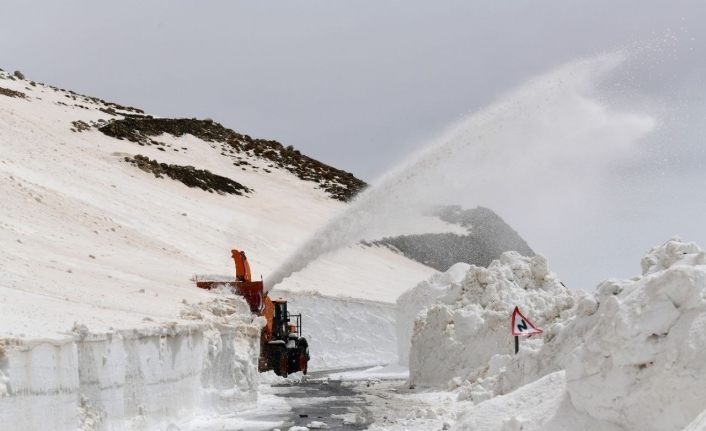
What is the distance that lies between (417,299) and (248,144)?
157 feet

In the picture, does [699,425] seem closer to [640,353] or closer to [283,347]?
[640,353]

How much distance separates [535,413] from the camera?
369 inches

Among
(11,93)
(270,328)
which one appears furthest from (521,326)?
(11,93)

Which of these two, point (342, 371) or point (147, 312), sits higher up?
point (147, 312)

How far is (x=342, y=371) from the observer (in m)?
28.9

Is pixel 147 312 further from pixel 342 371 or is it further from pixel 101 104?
pixel 101 104

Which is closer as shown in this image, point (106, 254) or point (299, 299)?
point (106, 254)

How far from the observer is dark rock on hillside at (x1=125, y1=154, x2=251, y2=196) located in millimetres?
49219

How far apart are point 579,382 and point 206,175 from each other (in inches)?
1812

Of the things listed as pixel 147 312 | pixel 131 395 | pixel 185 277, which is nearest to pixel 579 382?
pixel 131 395

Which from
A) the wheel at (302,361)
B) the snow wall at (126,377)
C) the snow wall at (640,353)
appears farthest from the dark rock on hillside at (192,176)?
the snow wall at (640,353)

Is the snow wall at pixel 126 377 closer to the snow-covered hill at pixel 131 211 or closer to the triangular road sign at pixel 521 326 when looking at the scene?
the snow-covered hill at pixel 131 211

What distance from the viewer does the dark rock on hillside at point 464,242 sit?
175ft

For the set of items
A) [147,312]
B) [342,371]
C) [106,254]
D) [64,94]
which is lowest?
[342,371]
